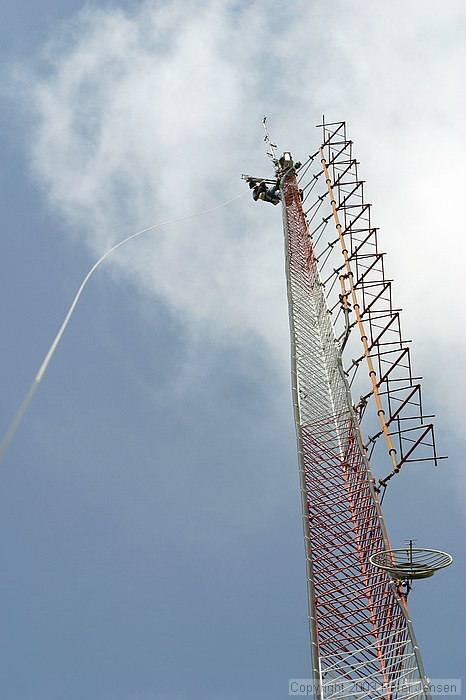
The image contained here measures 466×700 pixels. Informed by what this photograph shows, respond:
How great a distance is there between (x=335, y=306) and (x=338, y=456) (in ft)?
29.3

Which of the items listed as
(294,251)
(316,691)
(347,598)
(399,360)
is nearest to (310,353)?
(399,360)

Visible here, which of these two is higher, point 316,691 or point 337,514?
point 337,514

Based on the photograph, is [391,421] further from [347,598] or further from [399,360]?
[347,598]

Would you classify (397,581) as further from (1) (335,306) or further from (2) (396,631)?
(1) (335,306)

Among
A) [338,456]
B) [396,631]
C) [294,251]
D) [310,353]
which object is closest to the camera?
[396,631]

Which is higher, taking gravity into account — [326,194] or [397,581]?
[326,194]

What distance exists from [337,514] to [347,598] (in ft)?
12.6

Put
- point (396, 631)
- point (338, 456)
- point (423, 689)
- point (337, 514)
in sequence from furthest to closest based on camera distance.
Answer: point (338, 456)
point (337, 514)
point (396, 631)
point (423, 689)

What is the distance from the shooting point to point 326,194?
47.4 metres

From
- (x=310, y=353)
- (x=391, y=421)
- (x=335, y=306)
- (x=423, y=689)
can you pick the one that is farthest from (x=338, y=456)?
(x=423, y=689)

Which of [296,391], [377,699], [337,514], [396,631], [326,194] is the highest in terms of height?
[326,194]

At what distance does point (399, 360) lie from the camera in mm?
34906

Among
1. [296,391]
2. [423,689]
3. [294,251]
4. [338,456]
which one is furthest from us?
[294,251]

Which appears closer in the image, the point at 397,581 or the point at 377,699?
the point at 377,699
